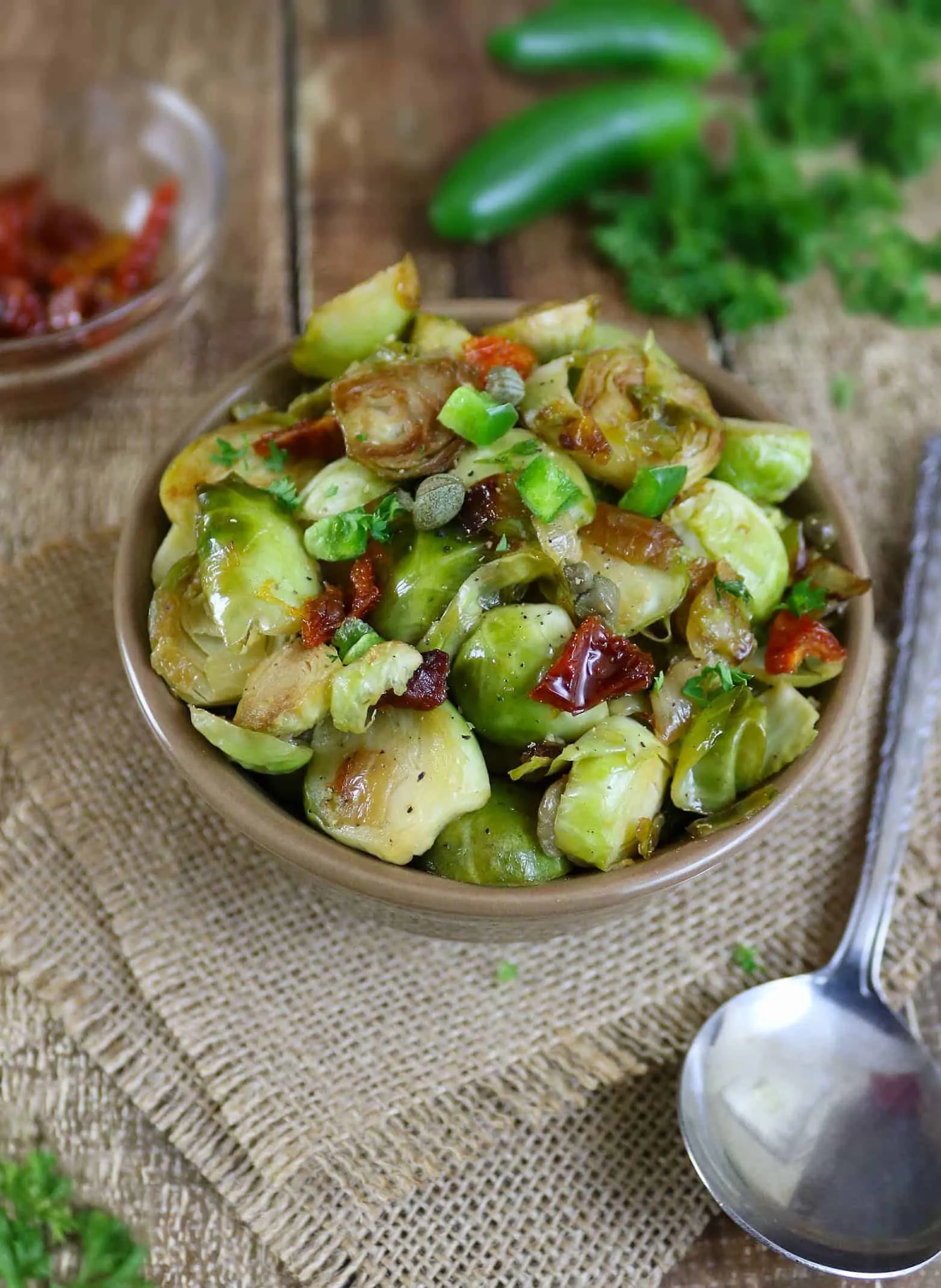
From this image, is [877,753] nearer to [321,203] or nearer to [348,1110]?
[348,1110]

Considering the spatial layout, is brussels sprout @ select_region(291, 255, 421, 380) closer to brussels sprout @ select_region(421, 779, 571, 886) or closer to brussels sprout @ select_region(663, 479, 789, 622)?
brussels sprout @ select_region(663, 479, 789, 622)

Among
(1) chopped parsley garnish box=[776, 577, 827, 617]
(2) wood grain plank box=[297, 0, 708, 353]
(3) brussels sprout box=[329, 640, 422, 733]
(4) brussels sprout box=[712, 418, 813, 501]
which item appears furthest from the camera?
(2) wood grain plank box=[297, 0, 708, 353]

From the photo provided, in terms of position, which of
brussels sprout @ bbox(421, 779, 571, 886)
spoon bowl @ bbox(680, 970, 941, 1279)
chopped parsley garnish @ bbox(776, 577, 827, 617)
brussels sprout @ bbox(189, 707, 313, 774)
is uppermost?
chopped parsley garnish @ bbox(776, 577, 827, 617)

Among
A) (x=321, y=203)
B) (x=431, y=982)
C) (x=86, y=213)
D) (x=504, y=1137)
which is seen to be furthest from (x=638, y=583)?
(x=86, y=213)

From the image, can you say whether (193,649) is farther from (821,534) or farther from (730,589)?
(821,534)

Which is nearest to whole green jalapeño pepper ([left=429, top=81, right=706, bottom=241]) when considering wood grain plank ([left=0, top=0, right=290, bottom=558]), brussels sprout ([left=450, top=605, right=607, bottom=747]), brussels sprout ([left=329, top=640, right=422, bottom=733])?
wood grain plank ([left=0, top=0, right=290, bottom=558])

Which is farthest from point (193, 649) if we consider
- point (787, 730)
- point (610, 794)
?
point (787, 730)

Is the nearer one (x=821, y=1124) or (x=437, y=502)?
(x=437, y=502)
